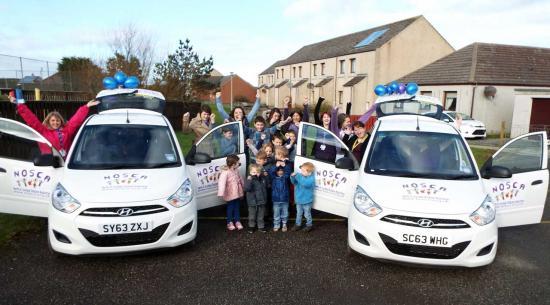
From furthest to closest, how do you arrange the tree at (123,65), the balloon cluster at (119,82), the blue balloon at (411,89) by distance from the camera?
the tree at (123,65), the blue balloon at (411,89), the balloon cluster at (119,82)

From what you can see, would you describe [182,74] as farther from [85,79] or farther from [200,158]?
[200,158]

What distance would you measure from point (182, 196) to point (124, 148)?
1.18m

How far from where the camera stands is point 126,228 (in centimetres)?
397

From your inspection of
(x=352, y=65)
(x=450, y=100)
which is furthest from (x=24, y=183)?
(x=352, y=65)

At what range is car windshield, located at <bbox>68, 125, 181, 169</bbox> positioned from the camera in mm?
4711

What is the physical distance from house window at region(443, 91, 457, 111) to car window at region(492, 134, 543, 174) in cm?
2035

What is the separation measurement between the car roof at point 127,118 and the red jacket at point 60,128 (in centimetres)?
Result: 51

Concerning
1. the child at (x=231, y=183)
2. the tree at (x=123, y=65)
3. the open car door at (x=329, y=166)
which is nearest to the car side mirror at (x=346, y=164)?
the open car door at (x=329, y=166)

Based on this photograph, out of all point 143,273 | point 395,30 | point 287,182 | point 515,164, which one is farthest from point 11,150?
point 395,30

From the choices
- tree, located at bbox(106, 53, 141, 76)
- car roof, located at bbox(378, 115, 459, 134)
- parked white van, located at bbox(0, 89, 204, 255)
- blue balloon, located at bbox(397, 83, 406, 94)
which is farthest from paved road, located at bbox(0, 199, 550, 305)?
tree, located at bbox(106, 53, 141, 76)

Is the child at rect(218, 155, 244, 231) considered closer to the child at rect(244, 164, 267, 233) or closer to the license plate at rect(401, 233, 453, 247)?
the child at rect(244, 164, 267, 233)

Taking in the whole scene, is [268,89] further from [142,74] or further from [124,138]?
[124,138]

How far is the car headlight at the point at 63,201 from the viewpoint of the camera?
13.1 feet

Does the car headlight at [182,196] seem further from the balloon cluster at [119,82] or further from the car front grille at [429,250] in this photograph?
the balloon cluster at [119,82]
